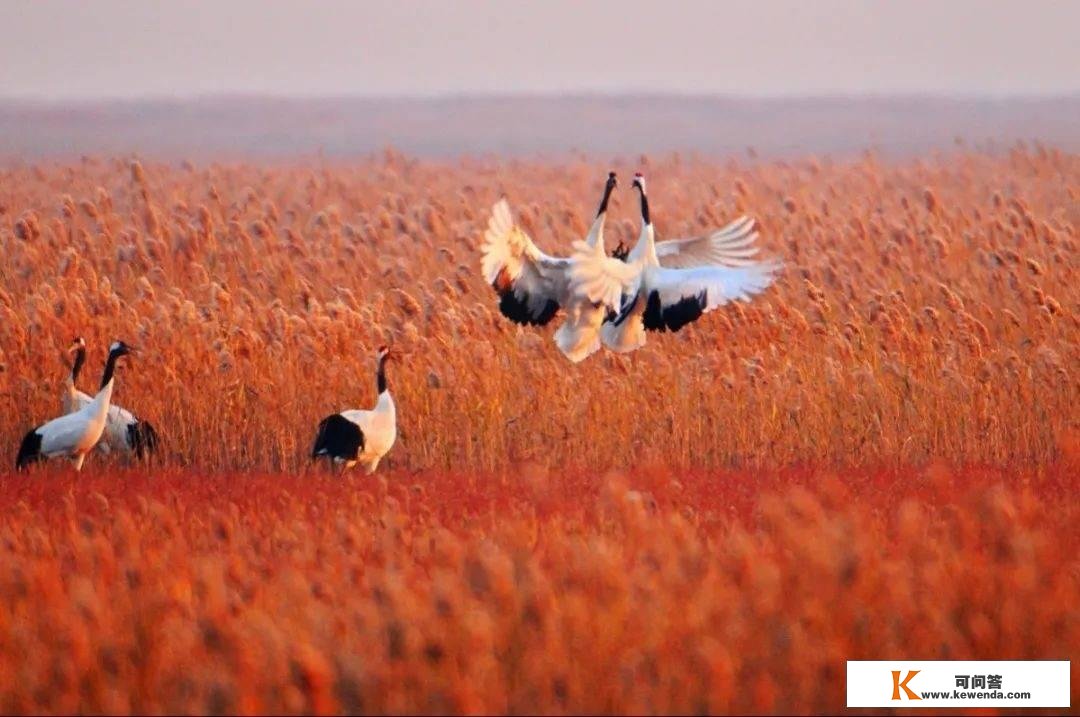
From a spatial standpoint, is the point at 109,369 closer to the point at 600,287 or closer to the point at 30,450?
the point at 30,450

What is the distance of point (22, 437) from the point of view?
11.1 metres

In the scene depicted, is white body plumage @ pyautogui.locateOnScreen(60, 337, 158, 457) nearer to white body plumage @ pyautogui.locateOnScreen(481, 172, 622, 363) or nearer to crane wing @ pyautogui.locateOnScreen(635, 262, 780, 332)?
white body plumage @ pyautogui.locateOnScreen(481, 172, 622, 363)

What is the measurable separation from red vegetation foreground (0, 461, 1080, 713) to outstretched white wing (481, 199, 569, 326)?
166 inches

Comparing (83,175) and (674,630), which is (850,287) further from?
(83,175)

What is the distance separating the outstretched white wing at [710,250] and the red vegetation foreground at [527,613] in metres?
4.54

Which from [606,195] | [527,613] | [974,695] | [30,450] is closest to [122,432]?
[30,450]

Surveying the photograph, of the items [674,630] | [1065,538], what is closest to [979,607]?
[674,630]

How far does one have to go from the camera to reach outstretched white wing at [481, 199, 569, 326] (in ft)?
37.4

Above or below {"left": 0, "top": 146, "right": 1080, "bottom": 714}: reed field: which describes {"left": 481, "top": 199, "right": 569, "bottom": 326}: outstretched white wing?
above

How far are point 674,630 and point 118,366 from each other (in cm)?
688

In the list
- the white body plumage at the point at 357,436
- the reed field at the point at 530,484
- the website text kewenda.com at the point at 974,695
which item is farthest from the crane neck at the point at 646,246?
the website text kewenda.com at the point at 974,695

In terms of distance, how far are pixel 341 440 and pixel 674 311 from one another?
2.59 metres

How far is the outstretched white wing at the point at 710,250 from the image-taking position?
11688 millimetres

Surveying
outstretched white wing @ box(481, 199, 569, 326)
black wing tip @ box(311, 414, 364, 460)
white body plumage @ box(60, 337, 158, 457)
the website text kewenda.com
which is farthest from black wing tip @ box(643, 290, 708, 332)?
the website text kewenda.com
